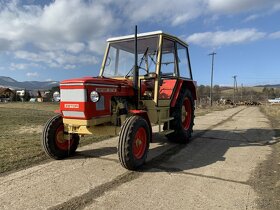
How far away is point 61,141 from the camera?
21.0 feet

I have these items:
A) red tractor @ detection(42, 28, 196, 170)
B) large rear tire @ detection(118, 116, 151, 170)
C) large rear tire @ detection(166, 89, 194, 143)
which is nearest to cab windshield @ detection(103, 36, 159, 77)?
red tractor @ detection(42, 28, 196, 170)

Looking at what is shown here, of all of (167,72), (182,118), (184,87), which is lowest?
(182,118)

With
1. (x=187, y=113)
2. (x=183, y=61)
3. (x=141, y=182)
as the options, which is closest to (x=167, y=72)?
(x=183, y=61)

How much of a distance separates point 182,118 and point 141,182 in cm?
367

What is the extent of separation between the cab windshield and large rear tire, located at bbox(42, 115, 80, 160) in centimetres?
184

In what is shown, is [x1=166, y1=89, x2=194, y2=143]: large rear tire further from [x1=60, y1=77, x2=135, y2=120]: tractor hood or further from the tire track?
[x1=60, y1=77, x2=135, y2=120]: tractor hood

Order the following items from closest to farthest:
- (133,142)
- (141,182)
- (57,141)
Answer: (141,182), (133,142), (57,141)

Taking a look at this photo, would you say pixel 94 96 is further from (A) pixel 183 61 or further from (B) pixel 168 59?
(A) pixel 183 61

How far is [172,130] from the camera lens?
7598 millimetres

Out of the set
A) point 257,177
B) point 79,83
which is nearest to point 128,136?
point 79,83

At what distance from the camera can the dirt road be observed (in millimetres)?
4109

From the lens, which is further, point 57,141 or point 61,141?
point 61,141

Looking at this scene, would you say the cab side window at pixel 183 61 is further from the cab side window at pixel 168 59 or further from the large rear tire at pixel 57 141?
the large rear tire at pixel 57 141

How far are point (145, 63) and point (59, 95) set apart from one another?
7.14ft
